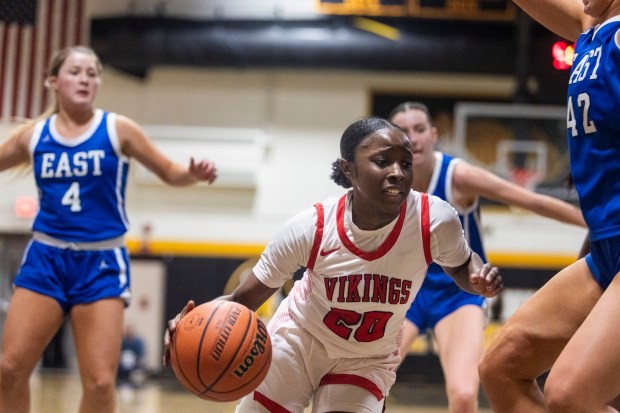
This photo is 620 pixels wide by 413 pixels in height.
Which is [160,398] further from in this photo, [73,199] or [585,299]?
[585,299]

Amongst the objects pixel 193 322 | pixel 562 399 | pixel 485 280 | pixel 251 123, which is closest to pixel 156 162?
pixel 193 322

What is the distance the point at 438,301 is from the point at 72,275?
6.54 ft

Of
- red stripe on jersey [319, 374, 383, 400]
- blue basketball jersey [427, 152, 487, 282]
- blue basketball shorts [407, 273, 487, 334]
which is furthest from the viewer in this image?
blue basketball jersey [427, 152, 487, 282]

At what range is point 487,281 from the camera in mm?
3414

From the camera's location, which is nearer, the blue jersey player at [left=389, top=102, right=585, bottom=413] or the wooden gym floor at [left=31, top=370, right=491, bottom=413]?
the blue jersey player at [left=389, top=102, right=585, bottom=413]

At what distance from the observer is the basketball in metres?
3.42

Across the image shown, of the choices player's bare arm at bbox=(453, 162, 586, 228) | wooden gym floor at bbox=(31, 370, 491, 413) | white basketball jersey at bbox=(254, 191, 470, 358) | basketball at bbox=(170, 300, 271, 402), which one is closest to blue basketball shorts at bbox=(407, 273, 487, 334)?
player's bare arm at bbox=(453, 162, 586, 228)

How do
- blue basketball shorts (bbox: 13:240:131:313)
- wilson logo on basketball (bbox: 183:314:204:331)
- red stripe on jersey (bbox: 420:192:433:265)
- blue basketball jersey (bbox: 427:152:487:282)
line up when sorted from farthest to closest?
blue basketball jersey (bbox: 427:152:487:282)
blue basketball shorts (bbox: 13:240:131:313)
red stripe on jersey (bbox: 420:192:433:265)
wilson logo on basketball (bbox: 183:314:204:331)

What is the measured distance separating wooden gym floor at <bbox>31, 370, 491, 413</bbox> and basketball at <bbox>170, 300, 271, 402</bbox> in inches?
159

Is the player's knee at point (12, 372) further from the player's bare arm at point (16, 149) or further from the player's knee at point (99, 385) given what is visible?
the player's bare arm at point (16, 149)

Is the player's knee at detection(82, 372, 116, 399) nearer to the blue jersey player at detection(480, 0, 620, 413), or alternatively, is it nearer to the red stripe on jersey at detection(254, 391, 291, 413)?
the red stripe on jersey at detection(254, 391, 291, 413)

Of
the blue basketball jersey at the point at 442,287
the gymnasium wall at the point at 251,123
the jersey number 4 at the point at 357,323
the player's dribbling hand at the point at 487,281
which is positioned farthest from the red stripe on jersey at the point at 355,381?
the gymnasium wall at the point at 251,123

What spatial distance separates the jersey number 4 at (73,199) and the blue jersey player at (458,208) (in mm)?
1838

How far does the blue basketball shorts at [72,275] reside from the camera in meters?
→ 4.69
